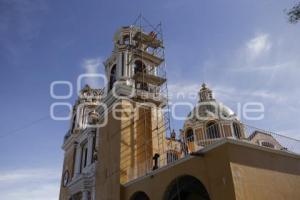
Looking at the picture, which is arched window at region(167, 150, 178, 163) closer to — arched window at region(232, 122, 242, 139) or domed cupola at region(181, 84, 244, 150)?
domed cupola at region(181, 84, 244, 150)

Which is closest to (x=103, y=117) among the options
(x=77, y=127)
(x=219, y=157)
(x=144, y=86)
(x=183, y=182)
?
(x=144, y=86)

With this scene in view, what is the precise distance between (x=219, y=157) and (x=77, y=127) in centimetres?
1556

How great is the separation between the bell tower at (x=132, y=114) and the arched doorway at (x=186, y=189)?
4.92 ft

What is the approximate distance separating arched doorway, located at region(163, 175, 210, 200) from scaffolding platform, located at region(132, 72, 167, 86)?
7.13m

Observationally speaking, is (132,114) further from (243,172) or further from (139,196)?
(243,172)

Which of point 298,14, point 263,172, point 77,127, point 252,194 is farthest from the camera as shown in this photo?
point 77,127

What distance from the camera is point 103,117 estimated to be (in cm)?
1678

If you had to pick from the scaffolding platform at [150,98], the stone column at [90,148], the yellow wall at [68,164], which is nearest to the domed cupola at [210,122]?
the scaffolding platform at [150,98]

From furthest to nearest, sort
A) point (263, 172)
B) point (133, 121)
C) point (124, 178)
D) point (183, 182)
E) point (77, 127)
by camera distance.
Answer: point (77, 127) → point (133, 121) → point (124, 178) → point (183, 182) → point (263, 172)

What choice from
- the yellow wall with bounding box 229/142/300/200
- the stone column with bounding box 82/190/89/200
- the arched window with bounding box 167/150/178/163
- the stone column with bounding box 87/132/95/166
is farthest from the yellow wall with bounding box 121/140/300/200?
the stone column with bounding box 87/132/95/166

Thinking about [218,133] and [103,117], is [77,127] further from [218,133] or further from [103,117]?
[218,133]

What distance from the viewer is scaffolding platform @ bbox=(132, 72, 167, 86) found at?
→ 16828 mm

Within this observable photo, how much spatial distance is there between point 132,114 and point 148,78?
9.53 feet

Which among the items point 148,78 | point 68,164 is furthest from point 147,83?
point 68,164
